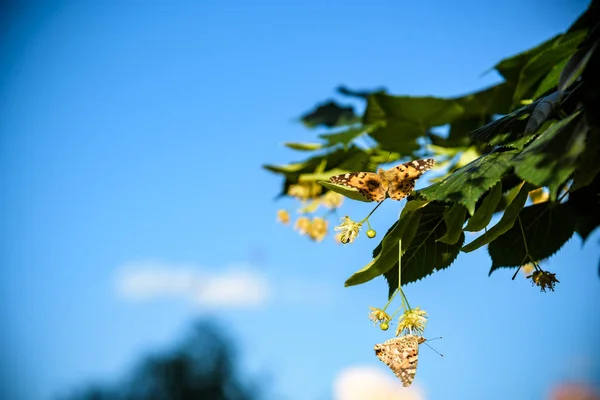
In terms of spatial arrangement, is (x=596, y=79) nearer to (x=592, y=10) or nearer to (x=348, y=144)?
(x=592, y=10)

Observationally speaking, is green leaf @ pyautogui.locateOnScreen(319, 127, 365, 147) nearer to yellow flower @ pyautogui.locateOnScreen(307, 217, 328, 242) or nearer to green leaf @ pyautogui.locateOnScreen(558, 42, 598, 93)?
yellow flower @ pyautogui.locateOnScreen(307, 217, 328, 242)

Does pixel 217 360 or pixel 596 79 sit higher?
pixel 217 360

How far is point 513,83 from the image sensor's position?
4.60 ft

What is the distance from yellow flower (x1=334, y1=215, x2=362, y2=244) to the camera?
86 centimetres

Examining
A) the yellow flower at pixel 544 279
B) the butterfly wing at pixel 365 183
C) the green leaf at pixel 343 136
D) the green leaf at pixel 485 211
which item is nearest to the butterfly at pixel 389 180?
the butterfly wing at pixel 365 183

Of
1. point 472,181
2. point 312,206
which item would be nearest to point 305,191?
point 312,206

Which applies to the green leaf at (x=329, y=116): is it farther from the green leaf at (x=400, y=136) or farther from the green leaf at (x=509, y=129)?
the green leaf at (x=509, y=129)

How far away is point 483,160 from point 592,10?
25 centimetres

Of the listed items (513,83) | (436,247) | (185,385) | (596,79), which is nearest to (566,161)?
(596,79)

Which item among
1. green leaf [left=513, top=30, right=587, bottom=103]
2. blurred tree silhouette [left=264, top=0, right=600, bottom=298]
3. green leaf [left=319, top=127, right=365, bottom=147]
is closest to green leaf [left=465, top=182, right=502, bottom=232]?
blurred tree silhouette [left=264, top=0, right=600, bottom=298]

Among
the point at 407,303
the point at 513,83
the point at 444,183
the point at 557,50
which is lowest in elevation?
the point at 407,303

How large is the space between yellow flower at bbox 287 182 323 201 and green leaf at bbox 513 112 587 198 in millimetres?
937

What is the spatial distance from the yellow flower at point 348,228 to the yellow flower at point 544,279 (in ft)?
0.86

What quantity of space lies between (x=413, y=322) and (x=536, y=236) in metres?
0.34
